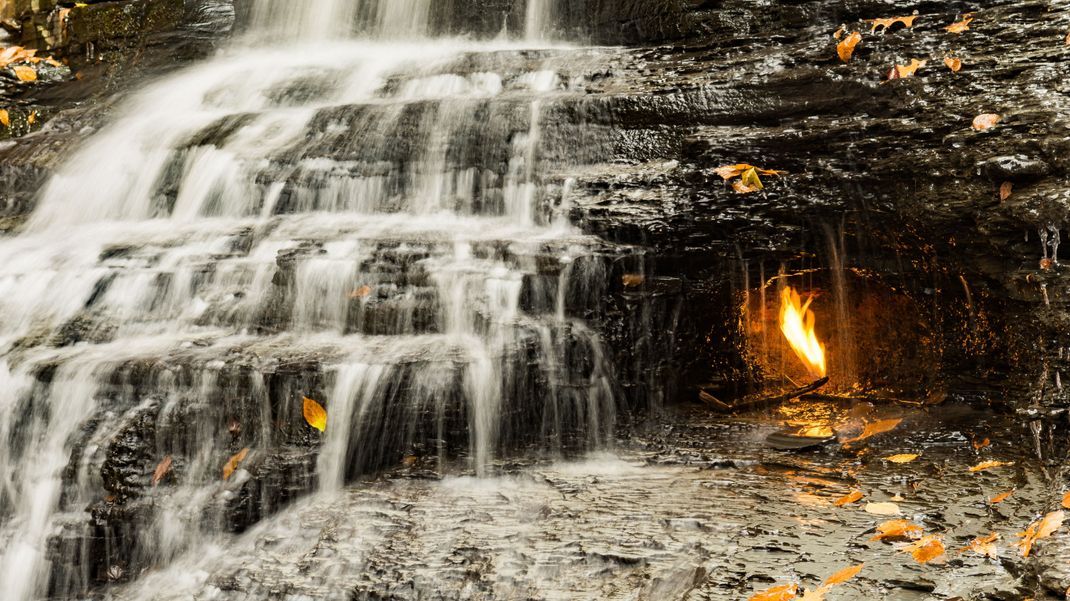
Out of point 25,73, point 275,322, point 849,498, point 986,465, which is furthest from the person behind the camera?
point 25,73

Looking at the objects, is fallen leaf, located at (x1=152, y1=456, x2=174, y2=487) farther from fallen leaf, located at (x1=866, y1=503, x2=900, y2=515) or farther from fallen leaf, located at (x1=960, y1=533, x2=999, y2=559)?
fallen leaf, located at (x1=960, y1=533, x2=999, y2=559)

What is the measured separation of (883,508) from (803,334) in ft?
8.27

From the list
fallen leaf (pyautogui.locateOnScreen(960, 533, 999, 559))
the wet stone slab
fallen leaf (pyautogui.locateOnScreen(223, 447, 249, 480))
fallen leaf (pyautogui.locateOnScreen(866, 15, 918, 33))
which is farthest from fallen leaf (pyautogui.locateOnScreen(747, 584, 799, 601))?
fallen leaf (pyautogui.locateOnScreen(866, 15, 918, 33))

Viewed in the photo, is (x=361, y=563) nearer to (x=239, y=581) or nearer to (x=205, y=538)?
(x=239, y=581)

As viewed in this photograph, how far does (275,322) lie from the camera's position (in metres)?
4.95

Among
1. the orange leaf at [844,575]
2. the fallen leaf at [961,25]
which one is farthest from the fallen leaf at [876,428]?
the fallen leaf at [961,25]

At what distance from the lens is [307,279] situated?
505 cm

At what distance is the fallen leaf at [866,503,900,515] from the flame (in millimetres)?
2421

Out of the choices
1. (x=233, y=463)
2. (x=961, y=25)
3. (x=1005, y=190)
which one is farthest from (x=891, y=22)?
(x=233, y=463)

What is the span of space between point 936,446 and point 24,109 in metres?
9.87

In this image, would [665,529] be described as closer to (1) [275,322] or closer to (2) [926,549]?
(2) [926,549]

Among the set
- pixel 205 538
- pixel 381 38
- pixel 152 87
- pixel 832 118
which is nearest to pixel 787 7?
pixel 832 118

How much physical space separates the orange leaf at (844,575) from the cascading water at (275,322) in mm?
1965

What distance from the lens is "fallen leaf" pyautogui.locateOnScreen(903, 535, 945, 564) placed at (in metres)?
2.92
